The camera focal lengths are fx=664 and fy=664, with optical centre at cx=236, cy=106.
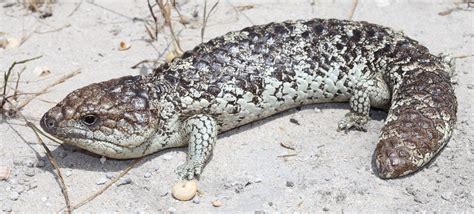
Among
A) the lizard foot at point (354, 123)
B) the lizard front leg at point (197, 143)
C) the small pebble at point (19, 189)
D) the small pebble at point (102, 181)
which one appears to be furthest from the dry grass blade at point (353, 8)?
the small pebble at point (19, 189)

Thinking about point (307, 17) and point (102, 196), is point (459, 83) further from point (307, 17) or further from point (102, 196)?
point (102, 196)

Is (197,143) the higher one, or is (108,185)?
(197,143)

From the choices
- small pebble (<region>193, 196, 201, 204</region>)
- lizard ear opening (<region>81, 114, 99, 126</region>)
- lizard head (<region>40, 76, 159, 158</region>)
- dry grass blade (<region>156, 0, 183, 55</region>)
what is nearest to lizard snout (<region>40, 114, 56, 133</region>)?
lizard head (<region>40, 76, 159, 158</region>)

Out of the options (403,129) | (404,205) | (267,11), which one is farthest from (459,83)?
(267,11)

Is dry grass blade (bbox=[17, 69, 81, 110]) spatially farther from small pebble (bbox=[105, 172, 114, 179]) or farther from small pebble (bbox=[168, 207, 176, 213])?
small pebble (bbox=[168, 207, 176, 213])

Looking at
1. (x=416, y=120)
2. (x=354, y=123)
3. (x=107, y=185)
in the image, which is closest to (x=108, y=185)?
(x=107, y=185)

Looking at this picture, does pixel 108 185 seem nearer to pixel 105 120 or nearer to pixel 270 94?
pixel 105 120

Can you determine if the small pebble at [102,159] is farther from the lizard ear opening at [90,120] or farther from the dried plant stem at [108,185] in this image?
the lizard ear opening at [90,120]
